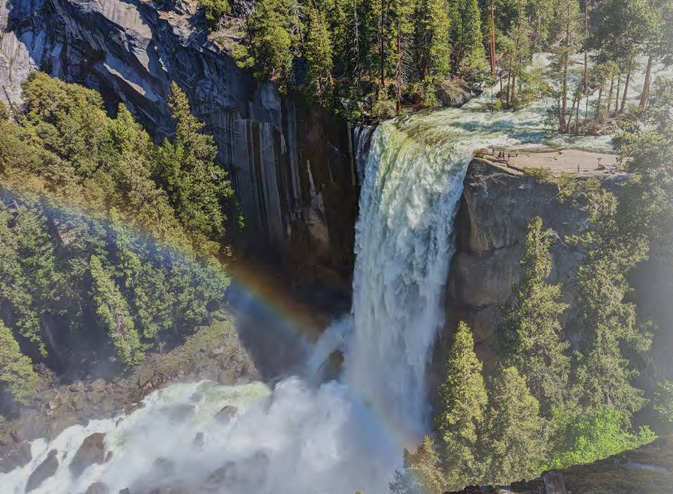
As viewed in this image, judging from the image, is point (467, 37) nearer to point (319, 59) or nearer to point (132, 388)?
point (319, 59)

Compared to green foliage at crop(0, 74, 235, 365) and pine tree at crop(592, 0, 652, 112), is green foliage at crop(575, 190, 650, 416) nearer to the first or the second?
pine tree at crop(592, 0, 652, 112)

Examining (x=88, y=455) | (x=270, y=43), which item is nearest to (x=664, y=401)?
(x=270, y=43)

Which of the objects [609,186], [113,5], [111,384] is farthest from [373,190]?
[113,5]

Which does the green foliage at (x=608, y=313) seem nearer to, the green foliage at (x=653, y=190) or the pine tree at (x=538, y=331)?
the green foliage at (x=653, y=190)

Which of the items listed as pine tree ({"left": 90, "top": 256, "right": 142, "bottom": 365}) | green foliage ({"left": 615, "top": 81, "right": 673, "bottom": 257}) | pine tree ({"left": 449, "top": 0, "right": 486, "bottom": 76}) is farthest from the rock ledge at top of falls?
pine tree ({"left": 449, "top": 0, "right": 486, "bottom": 76})

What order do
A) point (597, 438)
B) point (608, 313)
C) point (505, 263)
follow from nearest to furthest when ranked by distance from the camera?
point (608, 313) < point (597, 438) < point (505, 263)

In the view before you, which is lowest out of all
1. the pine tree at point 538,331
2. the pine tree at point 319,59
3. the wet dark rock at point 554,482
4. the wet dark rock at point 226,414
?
the wet dark rock at point 226,414

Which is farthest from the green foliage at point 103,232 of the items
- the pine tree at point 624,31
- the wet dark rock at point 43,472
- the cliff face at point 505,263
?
the pine tree at point 624,31
